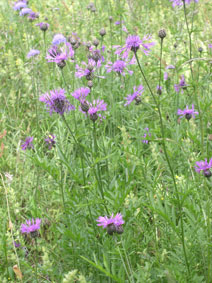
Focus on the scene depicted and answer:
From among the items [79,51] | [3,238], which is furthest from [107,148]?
[79,51]

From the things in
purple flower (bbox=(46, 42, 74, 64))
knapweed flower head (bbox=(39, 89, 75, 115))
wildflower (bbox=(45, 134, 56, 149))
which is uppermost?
purple flower (bbox=(46, 42, 74, 64))

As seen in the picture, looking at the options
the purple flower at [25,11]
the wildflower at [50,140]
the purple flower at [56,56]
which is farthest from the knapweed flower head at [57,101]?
the purple flower at [25,11]

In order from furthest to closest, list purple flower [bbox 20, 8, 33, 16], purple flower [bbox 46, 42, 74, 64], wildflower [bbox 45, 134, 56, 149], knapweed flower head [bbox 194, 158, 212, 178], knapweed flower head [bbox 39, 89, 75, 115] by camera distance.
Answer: purple flower [bbox 20, 8, 33, 16] → wildflower [bbox 45, 134, 56, 149] → purple flower [bbox 46, 42, 74, 64] → knapweed flower head [bbox 39, 89, 75, 115] → knapweed flower head [bbox 194, 158, 212, 178]

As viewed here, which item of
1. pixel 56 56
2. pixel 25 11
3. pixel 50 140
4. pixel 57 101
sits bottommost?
pixel 50 140

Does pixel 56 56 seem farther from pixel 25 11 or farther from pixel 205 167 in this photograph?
pixel 25 11

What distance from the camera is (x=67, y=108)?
4.41 ft

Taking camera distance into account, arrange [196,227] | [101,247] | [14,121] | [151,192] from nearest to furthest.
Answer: [196,227] → [151,192] → [101,247] → [14,121]

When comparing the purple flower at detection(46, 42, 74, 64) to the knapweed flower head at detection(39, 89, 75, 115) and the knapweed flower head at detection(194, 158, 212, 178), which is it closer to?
the knapweed flower head at detection(39, 89, 75, 115)

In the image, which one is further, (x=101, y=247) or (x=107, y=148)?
(x=107, y=148)

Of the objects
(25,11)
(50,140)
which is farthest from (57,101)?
(25,11)

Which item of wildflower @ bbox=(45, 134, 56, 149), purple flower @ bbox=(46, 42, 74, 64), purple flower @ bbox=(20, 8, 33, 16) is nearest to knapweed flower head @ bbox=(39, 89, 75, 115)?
purple flower @ bbox=(46, 42, 74, 64)

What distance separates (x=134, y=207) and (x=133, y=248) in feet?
0.61

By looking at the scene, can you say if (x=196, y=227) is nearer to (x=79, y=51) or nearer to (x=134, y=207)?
(x=134, y=207)

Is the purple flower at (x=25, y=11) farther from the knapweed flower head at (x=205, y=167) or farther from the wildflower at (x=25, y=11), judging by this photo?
the knapweed flower head at (x=205, y=167)
